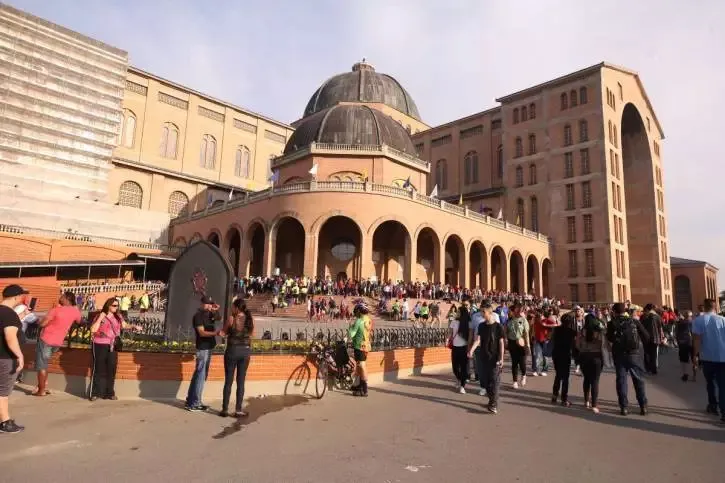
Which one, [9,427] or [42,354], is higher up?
[42,354]

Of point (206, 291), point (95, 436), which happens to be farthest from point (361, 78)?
point (95, 436)

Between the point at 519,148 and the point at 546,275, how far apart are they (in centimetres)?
1356

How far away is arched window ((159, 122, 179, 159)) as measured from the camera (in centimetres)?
4675

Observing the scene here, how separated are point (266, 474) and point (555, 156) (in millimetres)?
45947

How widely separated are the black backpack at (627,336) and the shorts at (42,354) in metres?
9.26

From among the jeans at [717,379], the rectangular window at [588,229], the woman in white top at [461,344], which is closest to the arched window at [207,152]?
the rectangular window at [588,229]

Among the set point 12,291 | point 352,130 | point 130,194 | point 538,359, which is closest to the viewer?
point 12,291

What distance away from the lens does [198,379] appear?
670 cm

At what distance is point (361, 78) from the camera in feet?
171

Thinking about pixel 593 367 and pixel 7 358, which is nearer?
pixel 7 358

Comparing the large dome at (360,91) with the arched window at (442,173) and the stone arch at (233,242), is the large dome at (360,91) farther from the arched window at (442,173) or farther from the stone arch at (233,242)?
the stone arch at (233,242)

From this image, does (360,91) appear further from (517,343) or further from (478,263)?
(517,343)

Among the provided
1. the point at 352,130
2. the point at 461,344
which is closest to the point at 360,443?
the point at 461,344

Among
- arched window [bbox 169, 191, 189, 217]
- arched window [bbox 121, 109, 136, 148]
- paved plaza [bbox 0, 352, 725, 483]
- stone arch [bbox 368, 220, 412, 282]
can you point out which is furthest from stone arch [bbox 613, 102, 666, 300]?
arched window [bbox 121, 109, 136, 148]
